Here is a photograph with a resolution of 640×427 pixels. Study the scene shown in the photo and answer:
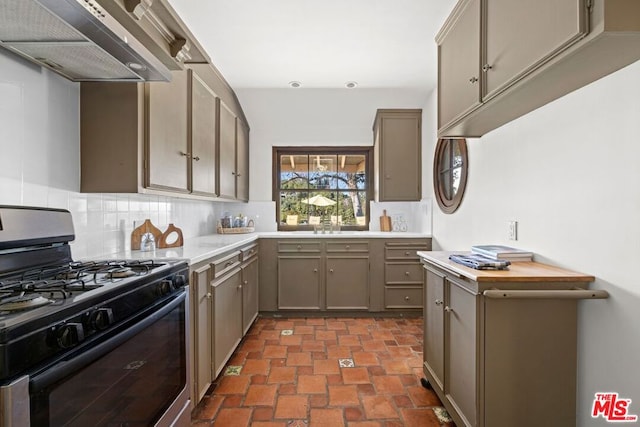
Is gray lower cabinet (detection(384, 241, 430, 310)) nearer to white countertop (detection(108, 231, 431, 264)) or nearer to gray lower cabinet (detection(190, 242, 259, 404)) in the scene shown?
white countertop (detection(108, 231, 431, 264))

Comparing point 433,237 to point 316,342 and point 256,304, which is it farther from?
point 256,304

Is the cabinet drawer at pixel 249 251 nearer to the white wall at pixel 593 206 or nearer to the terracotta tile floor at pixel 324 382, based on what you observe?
the terracotta tile floor at pixel 324 382

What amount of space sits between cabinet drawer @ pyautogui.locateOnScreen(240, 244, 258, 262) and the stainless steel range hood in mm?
1679

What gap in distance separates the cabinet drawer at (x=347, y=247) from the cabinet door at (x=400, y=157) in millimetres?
634

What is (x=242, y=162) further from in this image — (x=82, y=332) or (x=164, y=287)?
(x=82, y=332)

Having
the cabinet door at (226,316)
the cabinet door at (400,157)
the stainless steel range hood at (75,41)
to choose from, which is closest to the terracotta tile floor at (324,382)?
the cabinet door at (226,316)

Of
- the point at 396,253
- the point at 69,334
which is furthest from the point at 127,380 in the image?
the point at 396,253

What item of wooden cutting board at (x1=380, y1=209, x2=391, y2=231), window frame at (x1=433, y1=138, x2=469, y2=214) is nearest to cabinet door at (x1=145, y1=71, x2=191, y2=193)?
window frame at (x1=433, y1=138, x2=469, y2=214)

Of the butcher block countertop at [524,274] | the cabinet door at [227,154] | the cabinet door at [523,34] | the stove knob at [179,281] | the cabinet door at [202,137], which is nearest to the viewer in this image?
the cabinet door at [523,34]

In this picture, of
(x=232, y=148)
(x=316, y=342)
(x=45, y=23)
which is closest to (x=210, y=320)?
(x=316, y=342)

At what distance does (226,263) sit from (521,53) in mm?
2145

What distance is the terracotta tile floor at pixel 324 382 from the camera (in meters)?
1.87

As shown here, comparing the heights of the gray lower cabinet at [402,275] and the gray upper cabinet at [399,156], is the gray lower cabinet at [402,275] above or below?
below

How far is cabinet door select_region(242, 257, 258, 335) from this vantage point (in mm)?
2895
